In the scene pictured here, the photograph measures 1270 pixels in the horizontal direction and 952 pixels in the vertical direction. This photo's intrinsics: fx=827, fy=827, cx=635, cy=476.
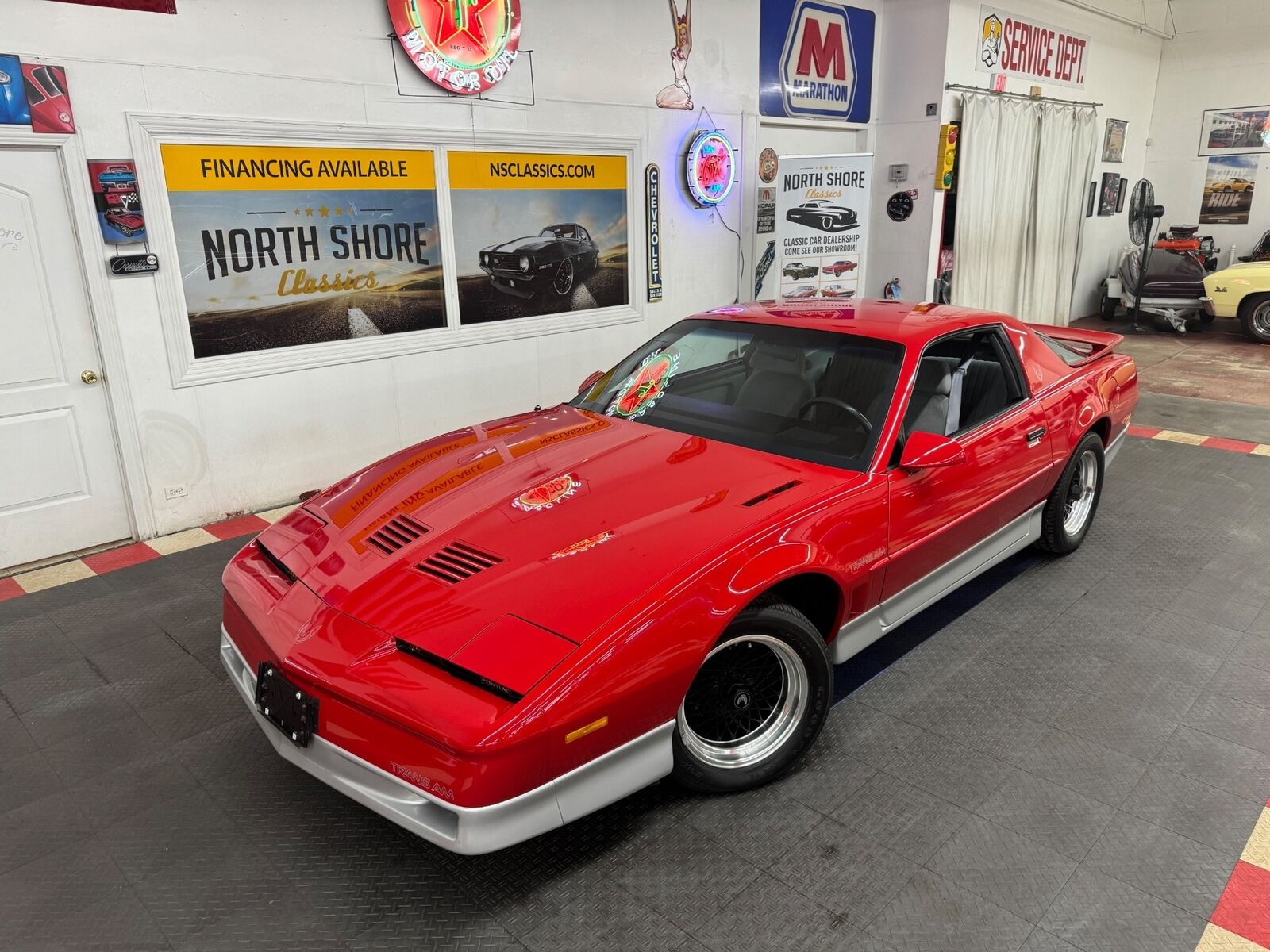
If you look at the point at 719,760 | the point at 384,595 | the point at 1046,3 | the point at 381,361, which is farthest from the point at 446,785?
the point at 1046,3

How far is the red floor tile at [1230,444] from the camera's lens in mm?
6211

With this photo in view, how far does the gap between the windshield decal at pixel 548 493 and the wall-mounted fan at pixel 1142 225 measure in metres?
11.3

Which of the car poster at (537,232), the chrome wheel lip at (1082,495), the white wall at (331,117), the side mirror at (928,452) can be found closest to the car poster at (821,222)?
the white wall at (331,117)

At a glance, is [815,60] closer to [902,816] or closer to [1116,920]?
[902,816]

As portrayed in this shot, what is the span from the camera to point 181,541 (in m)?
4.73

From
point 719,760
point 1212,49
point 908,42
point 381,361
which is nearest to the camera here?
point 719,760

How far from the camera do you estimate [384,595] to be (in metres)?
2.33

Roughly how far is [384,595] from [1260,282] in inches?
479

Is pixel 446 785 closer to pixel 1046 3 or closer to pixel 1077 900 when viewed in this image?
pixel 1077 900

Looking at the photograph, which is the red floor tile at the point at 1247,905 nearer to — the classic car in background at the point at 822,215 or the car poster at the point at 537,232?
the car poster at the point at 537,232

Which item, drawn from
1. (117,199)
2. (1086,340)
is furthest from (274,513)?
(1086,340)

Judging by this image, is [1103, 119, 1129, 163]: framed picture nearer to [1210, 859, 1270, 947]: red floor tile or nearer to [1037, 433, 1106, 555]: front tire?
[1037, 433, 1106, 555]: front tire

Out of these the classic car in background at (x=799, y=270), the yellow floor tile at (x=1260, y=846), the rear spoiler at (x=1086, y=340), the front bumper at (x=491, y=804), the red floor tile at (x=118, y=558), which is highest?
the classic car in background at (x=799, y=270)

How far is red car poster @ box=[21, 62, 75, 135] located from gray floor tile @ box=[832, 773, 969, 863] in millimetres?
4708
